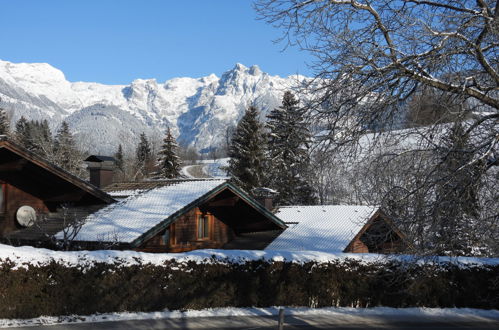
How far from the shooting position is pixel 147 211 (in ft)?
60.5

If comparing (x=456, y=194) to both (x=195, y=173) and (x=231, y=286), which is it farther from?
(x=195, y=173)

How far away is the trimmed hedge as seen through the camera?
39.7 feet

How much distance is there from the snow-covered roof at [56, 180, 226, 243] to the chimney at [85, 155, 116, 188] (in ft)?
12.9

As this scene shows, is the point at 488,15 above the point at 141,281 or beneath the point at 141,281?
above

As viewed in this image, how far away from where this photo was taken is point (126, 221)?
17641mm

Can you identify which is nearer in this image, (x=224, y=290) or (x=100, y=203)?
(x=224, y=290)

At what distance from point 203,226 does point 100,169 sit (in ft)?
21.9

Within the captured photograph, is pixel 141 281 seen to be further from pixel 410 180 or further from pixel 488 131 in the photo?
pixel 488 131

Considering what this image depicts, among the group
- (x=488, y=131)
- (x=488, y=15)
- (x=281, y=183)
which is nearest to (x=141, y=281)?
(x=488, y=131)

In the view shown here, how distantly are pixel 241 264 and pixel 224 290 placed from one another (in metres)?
0.85

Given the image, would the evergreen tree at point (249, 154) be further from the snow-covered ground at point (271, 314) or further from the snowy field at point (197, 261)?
the snow-covered ground at point (271, 314)

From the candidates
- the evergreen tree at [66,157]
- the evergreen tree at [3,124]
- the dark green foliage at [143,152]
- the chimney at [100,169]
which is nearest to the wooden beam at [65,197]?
the chimney at [100,169]

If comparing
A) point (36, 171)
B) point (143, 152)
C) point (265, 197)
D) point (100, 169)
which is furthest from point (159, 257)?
point (143, 152)

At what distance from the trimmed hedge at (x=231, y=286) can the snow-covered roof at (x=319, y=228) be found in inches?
236
